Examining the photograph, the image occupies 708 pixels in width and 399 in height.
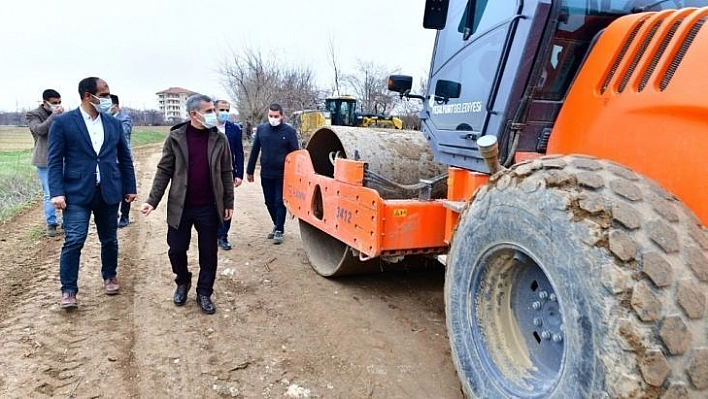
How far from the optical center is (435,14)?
10.7 feet

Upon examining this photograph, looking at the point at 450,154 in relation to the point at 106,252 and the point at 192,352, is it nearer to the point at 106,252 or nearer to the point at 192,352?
the point at 192,352

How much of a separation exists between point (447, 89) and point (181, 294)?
8.37ft

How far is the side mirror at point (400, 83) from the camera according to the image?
3.54 meters

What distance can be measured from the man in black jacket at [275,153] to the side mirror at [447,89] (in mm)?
2839

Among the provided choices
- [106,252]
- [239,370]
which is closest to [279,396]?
[239,370]

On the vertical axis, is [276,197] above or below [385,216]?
below

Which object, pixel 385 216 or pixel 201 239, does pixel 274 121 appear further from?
pixel 385 216

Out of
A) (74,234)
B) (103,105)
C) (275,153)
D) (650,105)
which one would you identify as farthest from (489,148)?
(275,153)

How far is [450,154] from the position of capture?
11.0 ft

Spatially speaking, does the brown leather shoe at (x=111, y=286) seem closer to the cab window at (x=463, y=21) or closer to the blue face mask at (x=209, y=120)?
the blue face mask at (x=209, y=120)

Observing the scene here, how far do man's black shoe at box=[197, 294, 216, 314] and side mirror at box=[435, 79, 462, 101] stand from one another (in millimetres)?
2266

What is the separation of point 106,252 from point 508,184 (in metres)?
3.46

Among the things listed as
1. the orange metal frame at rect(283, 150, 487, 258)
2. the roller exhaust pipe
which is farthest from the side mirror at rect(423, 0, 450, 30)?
the roller exhaust pipe

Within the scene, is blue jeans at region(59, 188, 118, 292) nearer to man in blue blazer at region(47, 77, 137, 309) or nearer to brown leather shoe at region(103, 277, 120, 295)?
man in blue blazer at region(47, 77, 137, 309)
